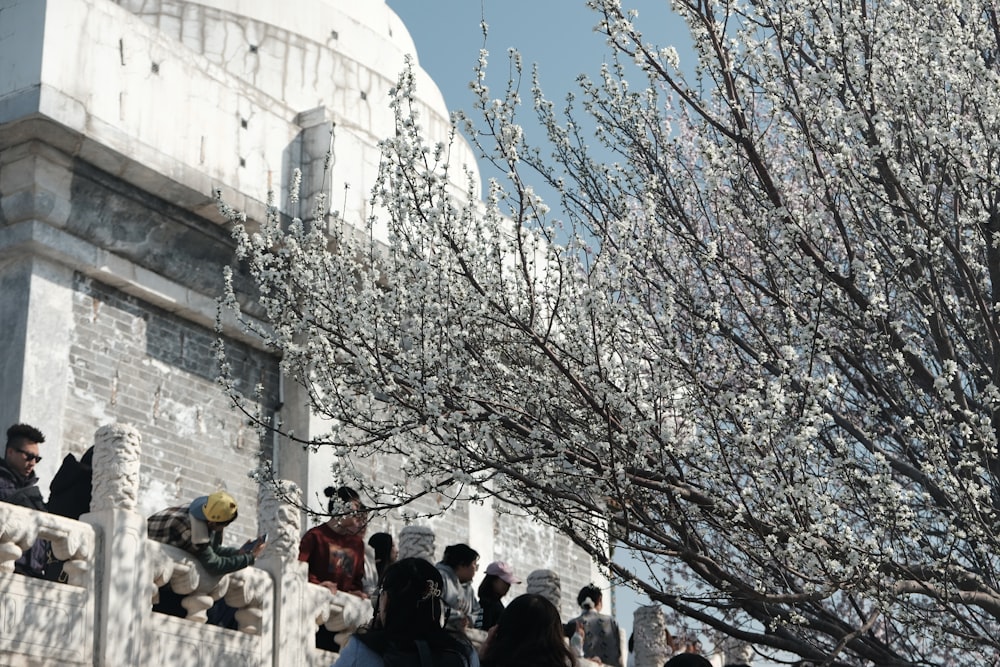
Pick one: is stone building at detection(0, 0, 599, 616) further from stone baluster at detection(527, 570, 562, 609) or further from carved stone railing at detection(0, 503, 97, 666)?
carved stone railing at detection(0, 503, 97, 666)

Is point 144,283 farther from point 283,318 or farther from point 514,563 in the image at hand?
point 514,563

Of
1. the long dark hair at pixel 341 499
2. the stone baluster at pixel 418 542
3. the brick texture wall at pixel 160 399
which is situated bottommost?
the stone baluster at pixel 418 542

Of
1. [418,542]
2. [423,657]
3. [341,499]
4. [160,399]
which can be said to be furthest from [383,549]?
[423,657]

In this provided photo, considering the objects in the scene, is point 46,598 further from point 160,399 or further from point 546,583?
point 160,399

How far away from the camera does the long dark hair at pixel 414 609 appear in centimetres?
463

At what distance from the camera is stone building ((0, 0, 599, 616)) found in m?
12.1

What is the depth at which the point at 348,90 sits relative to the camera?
56.9 ft

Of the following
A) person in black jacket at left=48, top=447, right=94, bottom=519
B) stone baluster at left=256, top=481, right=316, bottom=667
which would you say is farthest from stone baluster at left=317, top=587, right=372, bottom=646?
person in black jacket at left=48, top=447, right=94, bottom=519

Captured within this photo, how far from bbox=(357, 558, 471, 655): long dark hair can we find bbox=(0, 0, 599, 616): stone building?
24.1ft

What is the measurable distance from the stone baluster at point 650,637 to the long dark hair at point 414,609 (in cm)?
816

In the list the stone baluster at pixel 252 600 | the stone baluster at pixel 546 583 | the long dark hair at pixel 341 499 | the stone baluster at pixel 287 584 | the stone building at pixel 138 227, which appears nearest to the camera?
the stone baluster at pixel 252 600

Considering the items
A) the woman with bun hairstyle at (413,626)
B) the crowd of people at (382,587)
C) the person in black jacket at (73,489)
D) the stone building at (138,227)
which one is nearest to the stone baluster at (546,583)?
the crowd of people at (382,587)

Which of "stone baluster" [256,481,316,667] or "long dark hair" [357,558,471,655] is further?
"stone baluster" [256,481,316,667]

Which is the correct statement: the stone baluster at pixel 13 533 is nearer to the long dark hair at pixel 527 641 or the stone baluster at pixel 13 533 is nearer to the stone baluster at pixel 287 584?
the stone baluster at pixel 287 584
